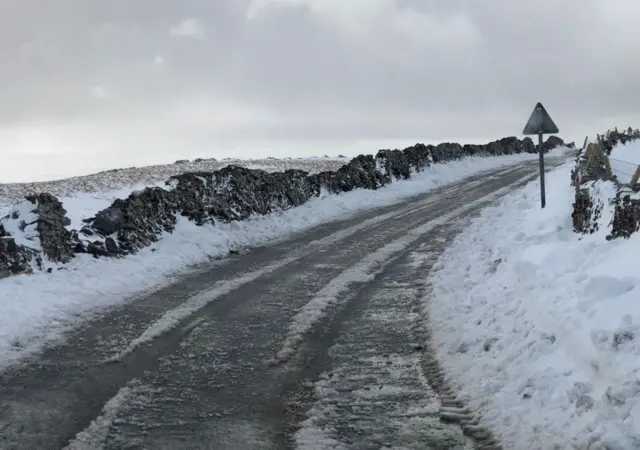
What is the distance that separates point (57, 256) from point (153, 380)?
704 cm

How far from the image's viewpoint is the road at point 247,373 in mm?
5723

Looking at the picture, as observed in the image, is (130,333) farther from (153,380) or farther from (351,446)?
(351,446)

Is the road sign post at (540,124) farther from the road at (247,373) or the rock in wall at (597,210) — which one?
A: the road at (247,373)

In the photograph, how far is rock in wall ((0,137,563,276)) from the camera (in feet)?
43.2

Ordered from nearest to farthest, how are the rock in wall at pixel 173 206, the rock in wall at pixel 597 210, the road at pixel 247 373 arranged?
the road at pixel 247 373 → the rock in wall at pixel 597 210 → the rock in wall at pixel 173 206

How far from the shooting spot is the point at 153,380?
7121mm

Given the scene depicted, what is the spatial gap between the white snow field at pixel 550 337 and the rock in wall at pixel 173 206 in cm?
803

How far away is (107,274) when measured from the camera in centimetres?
1286

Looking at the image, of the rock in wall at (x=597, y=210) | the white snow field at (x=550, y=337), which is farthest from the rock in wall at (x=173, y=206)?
the rock in wall at (x=597, y=210)

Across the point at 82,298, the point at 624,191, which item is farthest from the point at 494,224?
the point at 82,298

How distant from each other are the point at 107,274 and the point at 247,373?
21.9 feet

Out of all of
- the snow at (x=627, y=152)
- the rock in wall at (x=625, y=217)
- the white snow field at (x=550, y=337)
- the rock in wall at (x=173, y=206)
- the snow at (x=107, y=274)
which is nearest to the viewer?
the white snow field at (x=550, y=337)

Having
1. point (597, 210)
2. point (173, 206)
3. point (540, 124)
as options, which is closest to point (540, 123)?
point (540, 124)

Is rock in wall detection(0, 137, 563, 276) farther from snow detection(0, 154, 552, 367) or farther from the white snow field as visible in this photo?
the white snow field
